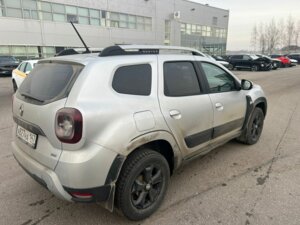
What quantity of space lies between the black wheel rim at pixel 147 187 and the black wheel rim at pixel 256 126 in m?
2.52

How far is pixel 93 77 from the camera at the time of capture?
7.24 feet

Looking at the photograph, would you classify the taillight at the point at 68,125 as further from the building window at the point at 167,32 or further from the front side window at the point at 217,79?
the building window at the point at 167,32

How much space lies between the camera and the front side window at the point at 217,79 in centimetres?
340

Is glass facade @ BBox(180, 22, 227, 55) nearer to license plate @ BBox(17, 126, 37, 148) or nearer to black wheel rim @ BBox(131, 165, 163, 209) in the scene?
black wheel rim @ BBox(131, 165, 163, 209)

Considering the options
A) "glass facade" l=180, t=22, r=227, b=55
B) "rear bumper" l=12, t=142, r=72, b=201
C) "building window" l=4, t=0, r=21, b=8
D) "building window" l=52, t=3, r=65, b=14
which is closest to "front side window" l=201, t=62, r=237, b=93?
"rear bumper" l=12, t=142, r=72, b=201

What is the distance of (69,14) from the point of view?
25.8 meters

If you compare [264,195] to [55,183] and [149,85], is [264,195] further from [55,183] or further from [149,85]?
[55,183]

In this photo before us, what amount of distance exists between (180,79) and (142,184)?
4.27 ft

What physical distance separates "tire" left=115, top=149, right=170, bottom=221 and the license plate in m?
0.92

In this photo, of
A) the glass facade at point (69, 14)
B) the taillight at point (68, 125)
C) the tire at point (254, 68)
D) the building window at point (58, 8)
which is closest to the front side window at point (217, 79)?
the taillight at point (68, 125)

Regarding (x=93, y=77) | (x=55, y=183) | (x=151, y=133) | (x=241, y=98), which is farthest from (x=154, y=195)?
(x=241, y=98)

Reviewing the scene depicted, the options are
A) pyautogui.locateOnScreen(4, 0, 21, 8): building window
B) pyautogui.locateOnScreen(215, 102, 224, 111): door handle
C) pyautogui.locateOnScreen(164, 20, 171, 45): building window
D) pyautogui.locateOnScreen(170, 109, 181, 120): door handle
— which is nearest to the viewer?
pyautogui.locateOnScreen(170, 109, 181, 120): door handle

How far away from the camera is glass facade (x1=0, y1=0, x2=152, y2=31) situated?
22328mm

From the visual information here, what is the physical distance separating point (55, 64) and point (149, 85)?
102 centimetres
